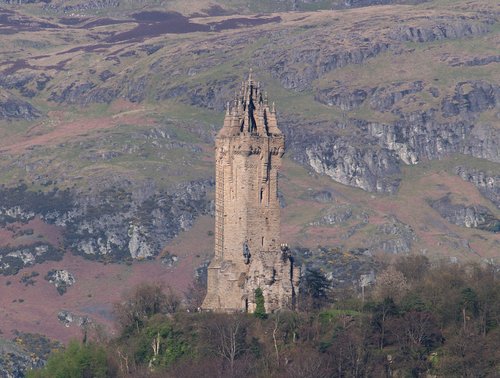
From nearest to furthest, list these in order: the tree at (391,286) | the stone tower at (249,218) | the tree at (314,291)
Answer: the stone tower at (249,218) → the tree at (314,291) → the tree at (391,286)

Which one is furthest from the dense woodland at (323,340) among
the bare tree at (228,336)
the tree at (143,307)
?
the tree at (143,307)

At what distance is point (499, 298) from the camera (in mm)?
124312

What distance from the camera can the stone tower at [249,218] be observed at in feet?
415

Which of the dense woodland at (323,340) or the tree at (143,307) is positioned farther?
the tree at (143,307)

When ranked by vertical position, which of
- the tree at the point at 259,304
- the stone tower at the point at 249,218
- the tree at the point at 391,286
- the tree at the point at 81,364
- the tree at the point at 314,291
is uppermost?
the stone tower at the point at 249,218

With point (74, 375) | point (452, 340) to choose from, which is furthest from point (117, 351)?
point (452, 340)

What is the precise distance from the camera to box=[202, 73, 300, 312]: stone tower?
126500 mm

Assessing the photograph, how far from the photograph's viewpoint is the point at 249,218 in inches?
5025

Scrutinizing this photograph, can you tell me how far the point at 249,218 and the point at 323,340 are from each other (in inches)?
361

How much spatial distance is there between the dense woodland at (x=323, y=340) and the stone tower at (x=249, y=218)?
166cm

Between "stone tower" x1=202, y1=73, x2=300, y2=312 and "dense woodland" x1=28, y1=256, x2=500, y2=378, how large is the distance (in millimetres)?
1658

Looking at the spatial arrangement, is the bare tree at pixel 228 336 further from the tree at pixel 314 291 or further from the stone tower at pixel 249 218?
the tree at pixel 314 291

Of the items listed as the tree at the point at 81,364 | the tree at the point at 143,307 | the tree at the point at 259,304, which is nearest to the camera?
the tree at the point at 259,304

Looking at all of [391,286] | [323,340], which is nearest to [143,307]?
[391,286]
